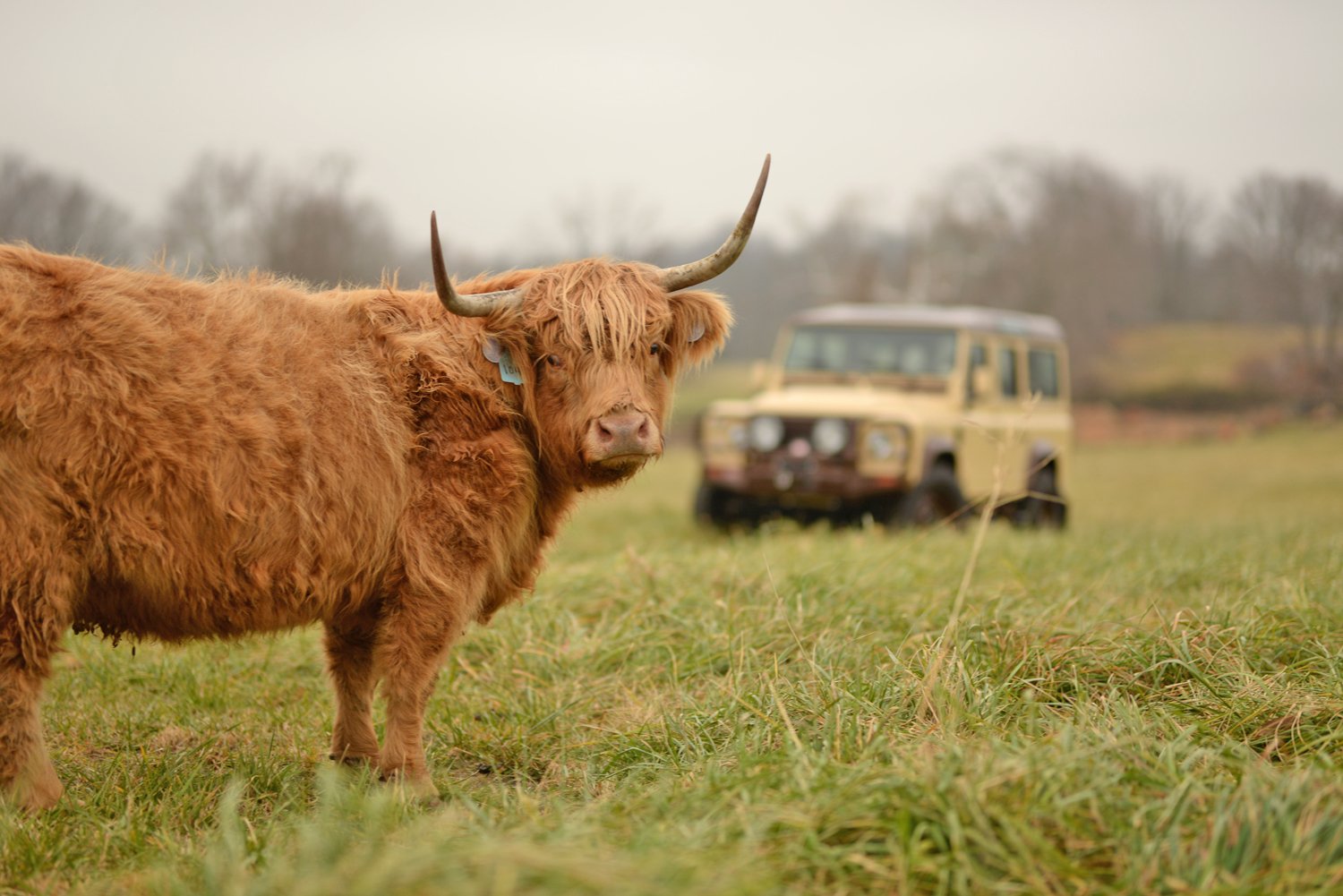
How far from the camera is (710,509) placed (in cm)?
1180

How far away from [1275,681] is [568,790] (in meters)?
2.42

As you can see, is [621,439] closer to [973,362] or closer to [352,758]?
[352,758]

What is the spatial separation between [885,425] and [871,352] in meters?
2.01

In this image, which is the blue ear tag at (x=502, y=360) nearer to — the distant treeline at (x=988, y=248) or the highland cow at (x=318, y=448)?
the highland cow at (x=318, y=448)

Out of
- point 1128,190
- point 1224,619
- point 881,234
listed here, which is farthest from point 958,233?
point 1224,619

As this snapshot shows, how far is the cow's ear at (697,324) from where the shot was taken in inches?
182

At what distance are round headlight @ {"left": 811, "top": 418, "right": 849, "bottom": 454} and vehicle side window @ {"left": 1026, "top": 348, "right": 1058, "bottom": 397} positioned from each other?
3.85 metres

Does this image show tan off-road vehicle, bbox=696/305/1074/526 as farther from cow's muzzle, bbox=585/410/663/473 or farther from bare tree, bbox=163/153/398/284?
bare tree, bbox=163/153/398/284

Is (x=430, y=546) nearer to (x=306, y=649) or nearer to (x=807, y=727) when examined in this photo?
(x=807, y=727)

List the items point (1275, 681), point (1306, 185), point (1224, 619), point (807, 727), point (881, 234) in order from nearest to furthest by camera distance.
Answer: point (807, 727) → point (1275, 681) → point (1224, 619) → point (1306, 185) → point (881, 234)

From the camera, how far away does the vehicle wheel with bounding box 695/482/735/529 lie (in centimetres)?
1178

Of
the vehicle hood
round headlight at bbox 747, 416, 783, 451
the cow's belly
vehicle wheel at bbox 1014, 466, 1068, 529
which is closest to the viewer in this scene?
the cow's belly

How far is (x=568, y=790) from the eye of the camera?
3.58 metres

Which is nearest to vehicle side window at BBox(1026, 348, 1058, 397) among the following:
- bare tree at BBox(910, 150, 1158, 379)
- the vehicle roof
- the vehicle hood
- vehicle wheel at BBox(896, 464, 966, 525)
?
the vehicle roof
